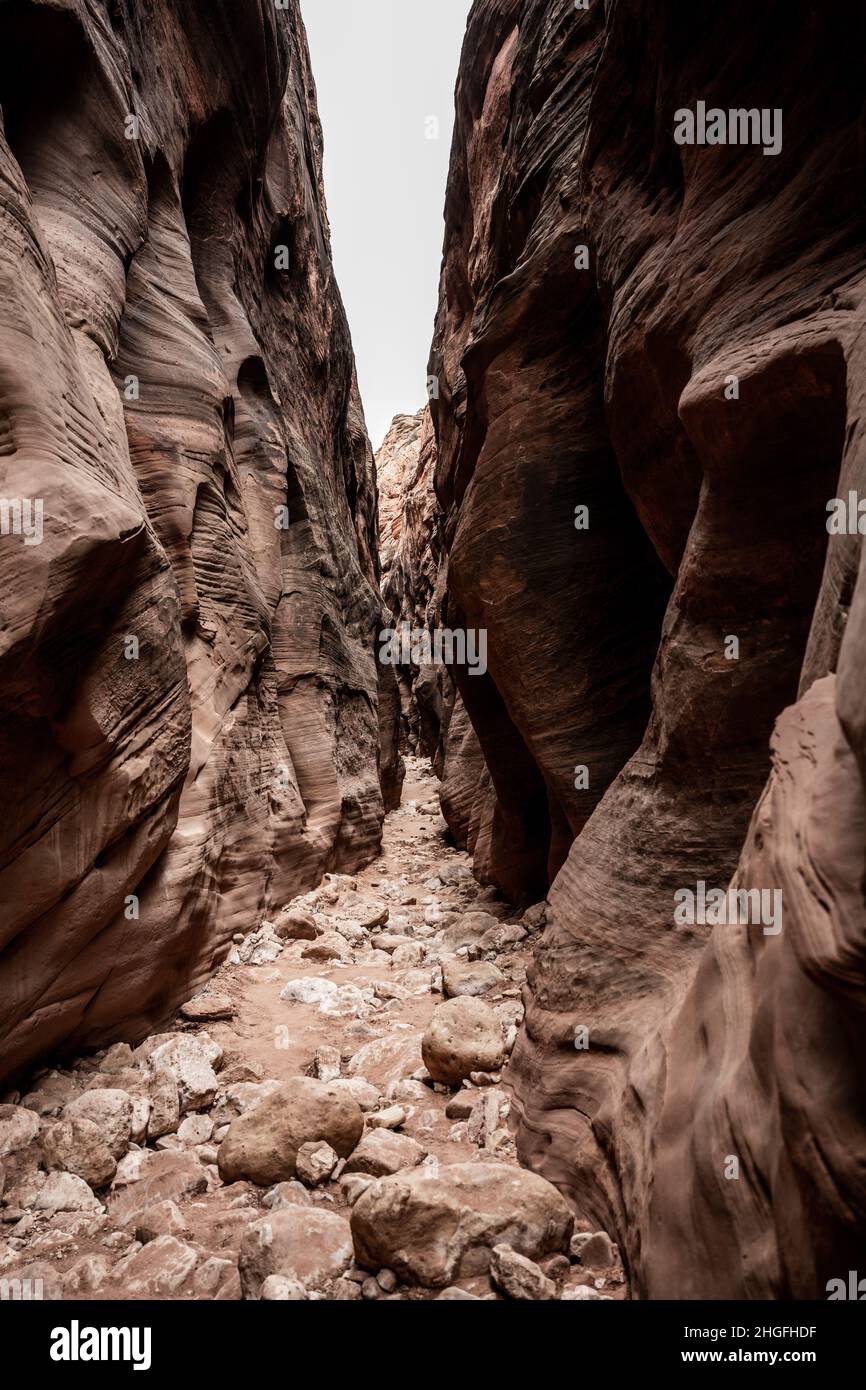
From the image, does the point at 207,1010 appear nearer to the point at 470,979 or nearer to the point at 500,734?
the point at 470,979

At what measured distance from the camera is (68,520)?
3.83m

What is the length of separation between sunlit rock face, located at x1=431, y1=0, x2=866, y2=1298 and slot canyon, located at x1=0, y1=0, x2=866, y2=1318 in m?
0.02

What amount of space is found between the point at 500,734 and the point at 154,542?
556 cm

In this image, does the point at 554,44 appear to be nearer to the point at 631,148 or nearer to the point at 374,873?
the point at 631,148

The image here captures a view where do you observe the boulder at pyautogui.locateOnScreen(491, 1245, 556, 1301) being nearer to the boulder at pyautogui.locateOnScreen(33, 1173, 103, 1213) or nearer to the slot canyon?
the slot canyon

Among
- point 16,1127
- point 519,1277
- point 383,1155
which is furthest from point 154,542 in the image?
point 519,1277

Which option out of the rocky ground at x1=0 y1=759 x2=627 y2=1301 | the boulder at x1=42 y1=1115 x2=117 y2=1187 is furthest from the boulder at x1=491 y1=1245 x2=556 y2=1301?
the boulder at x1=42 y1=1115 x2=117 y2=1187

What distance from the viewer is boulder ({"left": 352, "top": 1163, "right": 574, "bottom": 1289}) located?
2535 millimetres

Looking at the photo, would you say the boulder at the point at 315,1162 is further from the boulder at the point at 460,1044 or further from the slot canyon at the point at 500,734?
the boulder at the point at 460,1044

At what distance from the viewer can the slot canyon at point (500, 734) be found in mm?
2406

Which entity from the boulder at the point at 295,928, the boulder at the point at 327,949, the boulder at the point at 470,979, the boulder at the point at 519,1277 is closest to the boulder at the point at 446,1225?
the boulder at the point at 519,1277

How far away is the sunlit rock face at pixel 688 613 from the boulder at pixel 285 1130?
1037mm

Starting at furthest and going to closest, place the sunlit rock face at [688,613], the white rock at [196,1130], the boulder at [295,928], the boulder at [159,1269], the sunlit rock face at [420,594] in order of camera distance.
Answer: the sunlit rock face at [420,594], the boulder at [295,928], the white rock at [196,1130], the boulder at [159,1269], the sunlit rock face at [688,613]

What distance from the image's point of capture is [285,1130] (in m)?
3.54
